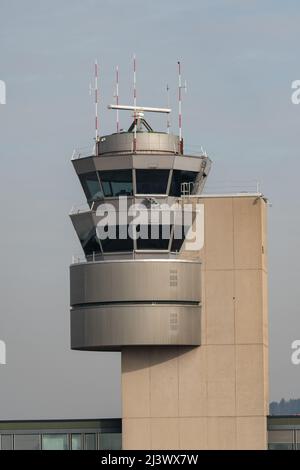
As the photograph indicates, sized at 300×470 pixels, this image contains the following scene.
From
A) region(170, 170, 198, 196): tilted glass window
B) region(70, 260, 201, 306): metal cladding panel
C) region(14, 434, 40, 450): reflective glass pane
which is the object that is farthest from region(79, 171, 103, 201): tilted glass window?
region(14, 434, 40, 450): reflective glass pane

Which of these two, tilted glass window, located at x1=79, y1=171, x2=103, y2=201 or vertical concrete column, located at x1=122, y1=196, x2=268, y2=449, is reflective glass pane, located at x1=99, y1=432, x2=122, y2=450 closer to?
vertical concrete column, located at x1=122, y1=196, x2=268, y2=449

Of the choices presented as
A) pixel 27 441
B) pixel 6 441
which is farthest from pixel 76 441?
pixel 6 441

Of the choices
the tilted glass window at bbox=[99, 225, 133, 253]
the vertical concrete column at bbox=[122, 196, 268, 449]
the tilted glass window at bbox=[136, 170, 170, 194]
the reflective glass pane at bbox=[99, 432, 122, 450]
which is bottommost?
the reflective glass pane at bbox=[99, 432, 122, 450]

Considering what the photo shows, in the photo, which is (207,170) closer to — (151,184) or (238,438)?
(151,184)

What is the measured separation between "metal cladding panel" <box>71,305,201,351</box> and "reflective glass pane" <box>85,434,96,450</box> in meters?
6.94

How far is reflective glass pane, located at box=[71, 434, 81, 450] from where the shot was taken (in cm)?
9812

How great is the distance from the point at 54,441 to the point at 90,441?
2367mm

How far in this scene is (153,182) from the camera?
9612 cm

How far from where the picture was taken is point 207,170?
9856cm

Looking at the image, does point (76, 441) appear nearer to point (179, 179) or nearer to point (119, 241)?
point (119, 241)

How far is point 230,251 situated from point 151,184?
6.27m

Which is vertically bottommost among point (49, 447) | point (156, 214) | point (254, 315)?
point (49, 447)

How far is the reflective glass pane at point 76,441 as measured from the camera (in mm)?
98125

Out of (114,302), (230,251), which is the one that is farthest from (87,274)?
(230,251)
